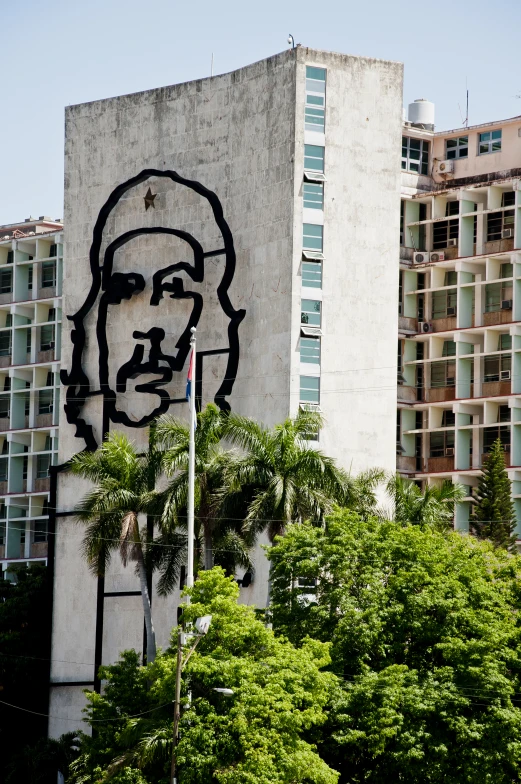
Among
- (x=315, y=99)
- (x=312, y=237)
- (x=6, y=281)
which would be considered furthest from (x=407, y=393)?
(x=6, y=281)

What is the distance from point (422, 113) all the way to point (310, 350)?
27893 mm

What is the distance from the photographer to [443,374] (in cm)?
8556

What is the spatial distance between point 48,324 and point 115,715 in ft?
176

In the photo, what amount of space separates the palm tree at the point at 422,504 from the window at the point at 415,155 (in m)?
28.4

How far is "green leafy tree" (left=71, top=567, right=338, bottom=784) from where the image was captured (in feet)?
157

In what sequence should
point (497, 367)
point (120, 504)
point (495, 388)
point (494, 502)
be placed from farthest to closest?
point (497, 367), point (495, 388), point (494, 502), point (120, 504)

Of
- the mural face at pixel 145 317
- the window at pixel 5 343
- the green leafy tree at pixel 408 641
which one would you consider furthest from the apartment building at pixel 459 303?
the window at pixel 5 343

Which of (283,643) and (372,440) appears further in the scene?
(372,440)

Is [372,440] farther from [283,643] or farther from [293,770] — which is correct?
[293,770]

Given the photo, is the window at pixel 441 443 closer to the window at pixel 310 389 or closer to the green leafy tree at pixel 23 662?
the window at pixel 310 389

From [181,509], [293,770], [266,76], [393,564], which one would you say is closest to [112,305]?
[266,76]

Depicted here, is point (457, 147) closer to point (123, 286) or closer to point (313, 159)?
point (313, 159)

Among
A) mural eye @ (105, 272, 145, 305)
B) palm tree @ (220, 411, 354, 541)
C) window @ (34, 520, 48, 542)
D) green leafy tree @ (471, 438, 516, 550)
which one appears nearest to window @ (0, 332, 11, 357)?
window @ (34, 520, 48, 542)

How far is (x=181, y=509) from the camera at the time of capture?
5828 cm
